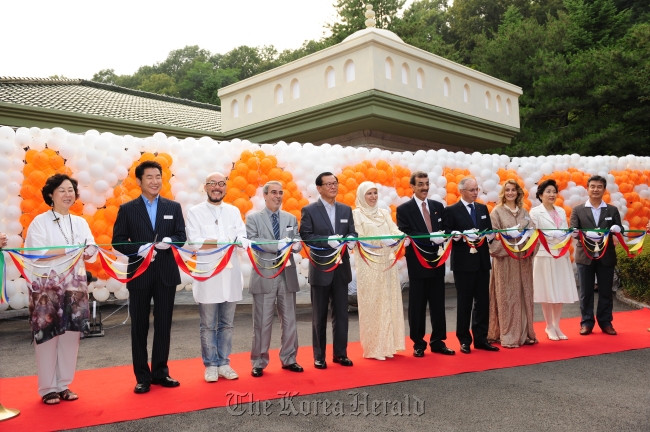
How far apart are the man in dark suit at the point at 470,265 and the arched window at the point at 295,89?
6.61 metres

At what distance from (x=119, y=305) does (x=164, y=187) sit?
2.72 metres

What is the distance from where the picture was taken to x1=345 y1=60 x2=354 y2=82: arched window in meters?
11.0

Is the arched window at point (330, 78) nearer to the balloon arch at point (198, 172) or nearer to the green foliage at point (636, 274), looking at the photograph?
the balloon arch at point (198, 172)

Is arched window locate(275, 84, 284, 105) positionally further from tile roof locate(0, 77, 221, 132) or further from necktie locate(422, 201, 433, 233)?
necktie locate(422, 201, 433, 233)

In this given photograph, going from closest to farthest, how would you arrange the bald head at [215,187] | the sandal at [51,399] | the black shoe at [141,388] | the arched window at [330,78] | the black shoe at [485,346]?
the sandal at [51,399], the black shoe at [141,388], the bald head at [215,187], the black shoe at [485,346], the arched window at [330,78]

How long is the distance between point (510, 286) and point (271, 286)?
2687mm

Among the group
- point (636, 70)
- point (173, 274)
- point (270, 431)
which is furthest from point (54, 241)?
point (636, 70)

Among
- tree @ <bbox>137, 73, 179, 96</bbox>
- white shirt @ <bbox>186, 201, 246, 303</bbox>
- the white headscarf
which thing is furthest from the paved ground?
tree @ <bbox>137, 73, 179, 96</bbox>

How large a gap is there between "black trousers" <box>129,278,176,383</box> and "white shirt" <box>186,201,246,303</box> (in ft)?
0.94

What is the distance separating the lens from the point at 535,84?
18.8m

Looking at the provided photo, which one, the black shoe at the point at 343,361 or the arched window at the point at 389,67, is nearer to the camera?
the black shoe at the point at 343,361

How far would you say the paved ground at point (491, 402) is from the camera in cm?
356

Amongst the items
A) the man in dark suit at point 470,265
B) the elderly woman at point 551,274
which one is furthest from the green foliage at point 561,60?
the man in dark suit at point 470,265

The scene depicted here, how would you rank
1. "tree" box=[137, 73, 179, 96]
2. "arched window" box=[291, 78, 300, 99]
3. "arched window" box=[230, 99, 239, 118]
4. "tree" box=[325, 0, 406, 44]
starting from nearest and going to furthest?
"arched window" box=[291, 78, 300, 99] < "arched window" box=[230, 99, 239, 118] < "tree" box=[325, 0, 406, 44] < "tree" box=[137, 73, 179, 96]
